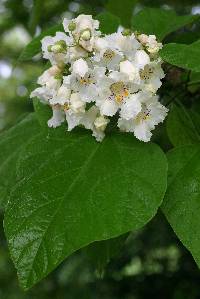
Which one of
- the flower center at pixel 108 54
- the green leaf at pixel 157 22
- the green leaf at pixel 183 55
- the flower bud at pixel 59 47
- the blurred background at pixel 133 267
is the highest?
the flower bud at pixel 59 47

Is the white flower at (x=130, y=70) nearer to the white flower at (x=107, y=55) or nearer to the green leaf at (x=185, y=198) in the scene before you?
the white flower at (x=107, y=55)

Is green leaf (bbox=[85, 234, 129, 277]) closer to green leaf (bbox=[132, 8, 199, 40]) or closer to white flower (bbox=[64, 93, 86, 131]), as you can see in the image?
white flower (bbox=[64, 93, 86, 131])

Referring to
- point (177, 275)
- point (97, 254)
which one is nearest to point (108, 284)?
point (177, 275)

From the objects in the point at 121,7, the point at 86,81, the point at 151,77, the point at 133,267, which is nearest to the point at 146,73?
the point at 151,77

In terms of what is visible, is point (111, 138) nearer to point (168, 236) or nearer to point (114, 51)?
point (114, 51)

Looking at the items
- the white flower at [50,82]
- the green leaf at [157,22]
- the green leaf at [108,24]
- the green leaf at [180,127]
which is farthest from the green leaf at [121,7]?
the white flower at [50,82]
